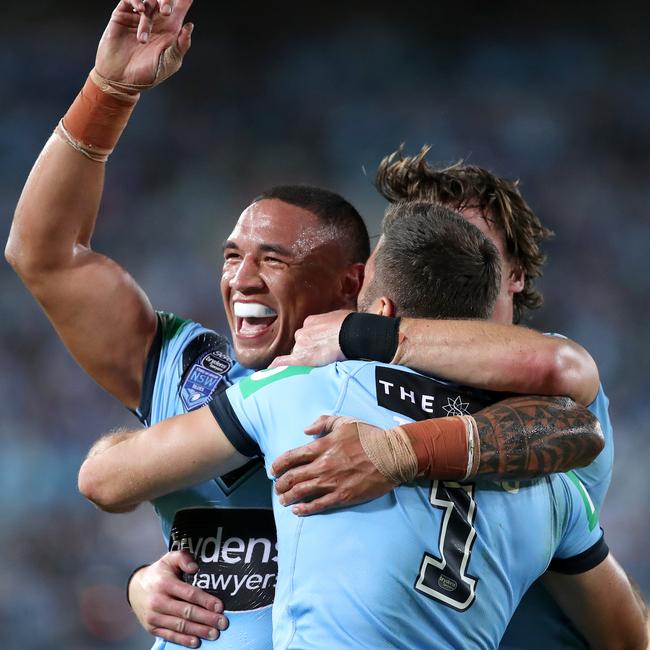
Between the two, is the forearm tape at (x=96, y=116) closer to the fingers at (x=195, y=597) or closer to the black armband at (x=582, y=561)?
the fingers at (x=195, y=597)

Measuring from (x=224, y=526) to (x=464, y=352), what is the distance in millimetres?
872

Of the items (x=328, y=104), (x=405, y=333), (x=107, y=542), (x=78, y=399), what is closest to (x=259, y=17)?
(x=328, y=104)

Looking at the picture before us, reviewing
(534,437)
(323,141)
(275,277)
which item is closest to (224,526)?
(275,277)

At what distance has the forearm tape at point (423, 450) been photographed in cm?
184

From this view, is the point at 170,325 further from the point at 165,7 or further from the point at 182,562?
the point at 165,7

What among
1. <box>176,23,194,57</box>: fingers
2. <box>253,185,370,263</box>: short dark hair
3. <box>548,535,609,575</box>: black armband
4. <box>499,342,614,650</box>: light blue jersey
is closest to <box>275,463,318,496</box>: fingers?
<box>548,535,609,575</box>: black armband

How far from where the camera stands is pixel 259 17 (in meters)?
7.34

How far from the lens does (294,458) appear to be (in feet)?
6.14

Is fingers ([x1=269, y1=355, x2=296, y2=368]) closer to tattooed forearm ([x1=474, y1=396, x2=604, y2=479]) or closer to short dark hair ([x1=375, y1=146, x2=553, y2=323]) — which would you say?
tattooed forearm ([x1=474, y1=396, x2=604, y2=479])

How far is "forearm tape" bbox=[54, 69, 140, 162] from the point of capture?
2.57 meters

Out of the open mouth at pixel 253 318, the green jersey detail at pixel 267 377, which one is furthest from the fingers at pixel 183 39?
the green jersey detail at pixel 267 377

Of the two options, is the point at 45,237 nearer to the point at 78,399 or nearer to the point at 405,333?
the point at 405,333

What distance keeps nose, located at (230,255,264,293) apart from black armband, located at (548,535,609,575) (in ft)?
3.95

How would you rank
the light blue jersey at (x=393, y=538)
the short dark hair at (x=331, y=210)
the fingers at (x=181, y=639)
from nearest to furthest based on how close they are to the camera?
the light blue jersey at (x=393, y=538) < the fingers at (x=181, y=639) < the short dark hair at (x=331, y=210)
